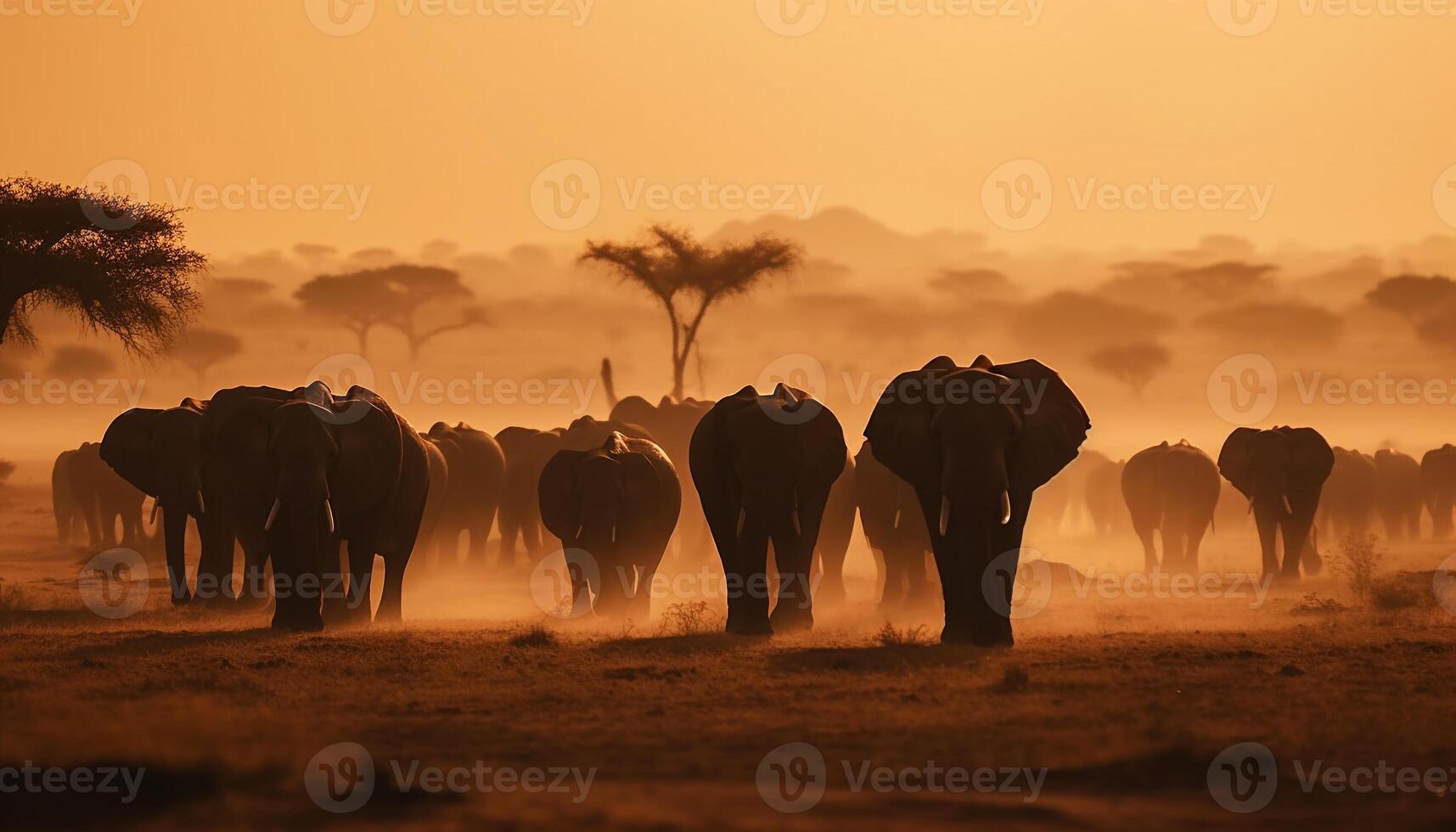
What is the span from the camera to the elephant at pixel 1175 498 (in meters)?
44.8

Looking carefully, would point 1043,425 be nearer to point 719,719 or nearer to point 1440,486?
point 719,719

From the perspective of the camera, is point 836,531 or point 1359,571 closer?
point 1359,571

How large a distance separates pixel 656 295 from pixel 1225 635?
151ft

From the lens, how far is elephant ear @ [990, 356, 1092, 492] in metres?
21.5

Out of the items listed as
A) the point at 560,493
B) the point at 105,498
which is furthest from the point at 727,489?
the point at 105,498

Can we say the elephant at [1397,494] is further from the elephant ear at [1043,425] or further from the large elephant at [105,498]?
the elephant ear at [1043,425]

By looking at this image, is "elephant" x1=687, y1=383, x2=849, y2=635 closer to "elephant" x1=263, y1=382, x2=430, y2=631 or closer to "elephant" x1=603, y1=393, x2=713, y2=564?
"elephant" x1=263, y1=382, x2=430, y2=631

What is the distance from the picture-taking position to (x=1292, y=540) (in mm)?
37844

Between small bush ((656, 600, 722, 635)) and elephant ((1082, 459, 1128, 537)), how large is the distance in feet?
158

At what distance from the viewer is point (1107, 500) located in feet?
244

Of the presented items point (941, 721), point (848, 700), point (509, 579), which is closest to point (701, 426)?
point (848, 700)

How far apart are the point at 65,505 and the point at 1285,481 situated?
47.5 m

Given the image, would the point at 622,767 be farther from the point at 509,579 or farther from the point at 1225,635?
the point at 509,579

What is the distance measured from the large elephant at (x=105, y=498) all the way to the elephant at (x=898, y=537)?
27567mm
